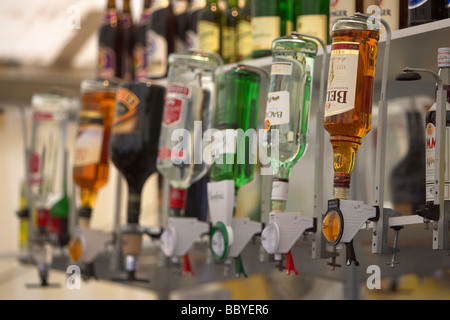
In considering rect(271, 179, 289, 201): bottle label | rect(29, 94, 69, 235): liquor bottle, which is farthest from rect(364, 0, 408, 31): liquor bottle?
rect(29, 94, 69, 235): liquor bottle

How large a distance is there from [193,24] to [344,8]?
81cm

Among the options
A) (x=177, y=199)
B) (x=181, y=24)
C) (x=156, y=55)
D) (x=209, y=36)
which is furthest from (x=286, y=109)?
(x=181, y=24)

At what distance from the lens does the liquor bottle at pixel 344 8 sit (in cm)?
185

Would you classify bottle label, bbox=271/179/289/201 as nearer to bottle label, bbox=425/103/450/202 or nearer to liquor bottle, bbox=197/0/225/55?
bottle label, bbox=425/103/450/202

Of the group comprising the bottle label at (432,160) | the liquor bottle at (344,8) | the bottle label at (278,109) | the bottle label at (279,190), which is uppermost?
the liquor bottle at (344,8)

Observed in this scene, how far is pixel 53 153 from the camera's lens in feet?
9.49

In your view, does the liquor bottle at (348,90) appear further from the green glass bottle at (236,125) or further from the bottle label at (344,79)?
the green glass bottle at (236,125)

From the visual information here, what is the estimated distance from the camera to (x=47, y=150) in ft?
9.45

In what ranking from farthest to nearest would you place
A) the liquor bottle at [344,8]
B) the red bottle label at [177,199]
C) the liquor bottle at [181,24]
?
the liquor bottle at [181,24] → the red bottle label at [177,199] → the liquor bottle at [344,8]

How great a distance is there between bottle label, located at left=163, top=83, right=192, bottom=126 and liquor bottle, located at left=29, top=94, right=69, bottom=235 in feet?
3.05

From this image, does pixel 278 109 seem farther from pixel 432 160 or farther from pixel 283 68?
pixel 432 160

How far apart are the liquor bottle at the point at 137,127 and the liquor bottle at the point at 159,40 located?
18 cm

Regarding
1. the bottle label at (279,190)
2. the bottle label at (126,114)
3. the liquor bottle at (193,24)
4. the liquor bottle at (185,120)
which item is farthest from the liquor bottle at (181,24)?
the bottle label at (279,190)
